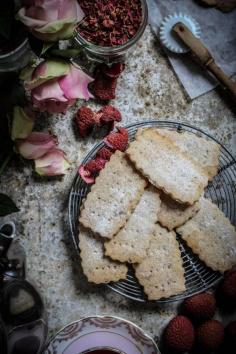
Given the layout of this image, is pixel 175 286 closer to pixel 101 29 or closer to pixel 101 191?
pixel 101 191

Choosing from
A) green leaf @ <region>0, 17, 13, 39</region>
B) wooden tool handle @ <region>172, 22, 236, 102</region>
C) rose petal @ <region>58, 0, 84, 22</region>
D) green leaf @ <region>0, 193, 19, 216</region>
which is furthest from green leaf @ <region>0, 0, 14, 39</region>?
wooden tool handle @ <region>172, 22, 236, 102</region>

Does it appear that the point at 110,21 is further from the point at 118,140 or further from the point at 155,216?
the point at 155,216

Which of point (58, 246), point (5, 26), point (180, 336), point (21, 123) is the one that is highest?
point (5, 26)

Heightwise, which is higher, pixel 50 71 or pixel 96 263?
pixel 50 71

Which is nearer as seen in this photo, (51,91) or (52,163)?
(51,91)

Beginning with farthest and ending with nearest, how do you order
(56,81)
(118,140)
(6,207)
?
(118,140), (6,207), (56,81)

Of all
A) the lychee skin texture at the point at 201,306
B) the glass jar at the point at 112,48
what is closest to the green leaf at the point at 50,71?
the glass jar at the point at 112,48

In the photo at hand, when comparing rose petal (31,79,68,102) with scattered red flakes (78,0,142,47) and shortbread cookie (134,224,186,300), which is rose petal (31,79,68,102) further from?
shortbread cookie (134,224,186,300)

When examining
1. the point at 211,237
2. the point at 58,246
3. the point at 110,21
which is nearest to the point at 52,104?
the point at 110,21
